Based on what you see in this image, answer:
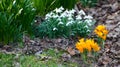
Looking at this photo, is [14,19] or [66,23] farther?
[66,23]

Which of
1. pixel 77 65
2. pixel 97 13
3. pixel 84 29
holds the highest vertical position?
pixel 97 13

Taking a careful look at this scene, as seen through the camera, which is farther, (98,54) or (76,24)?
(76,24)

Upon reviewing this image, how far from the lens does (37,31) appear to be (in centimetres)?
574

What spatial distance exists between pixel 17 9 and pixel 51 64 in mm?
924

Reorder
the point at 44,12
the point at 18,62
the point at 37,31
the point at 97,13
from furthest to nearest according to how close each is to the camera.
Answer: the point at 97,13 → the point at 44,12 → the point at 37,31 → the point at 18,62

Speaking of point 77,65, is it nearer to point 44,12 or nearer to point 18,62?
point 18,62

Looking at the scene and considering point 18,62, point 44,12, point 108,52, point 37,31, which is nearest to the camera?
point 18,62

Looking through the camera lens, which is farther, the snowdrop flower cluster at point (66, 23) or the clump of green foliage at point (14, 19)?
the snowdrop flower cluster at point (66, 23)

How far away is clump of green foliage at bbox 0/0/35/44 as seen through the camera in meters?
5.23

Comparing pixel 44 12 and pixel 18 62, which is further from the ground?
pixel 44 12

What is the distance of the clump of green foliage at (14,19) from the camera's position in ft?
17.2

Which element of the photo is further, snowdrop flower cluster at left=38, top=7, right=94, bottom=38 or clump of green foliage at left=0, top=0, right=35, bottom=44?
snowdrop flower cluster at left=38, top=7, right=94, bottom=38

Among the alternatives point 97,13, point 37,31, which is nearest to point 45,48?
point 37,31

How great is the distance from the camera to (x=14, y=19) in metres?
5.33
